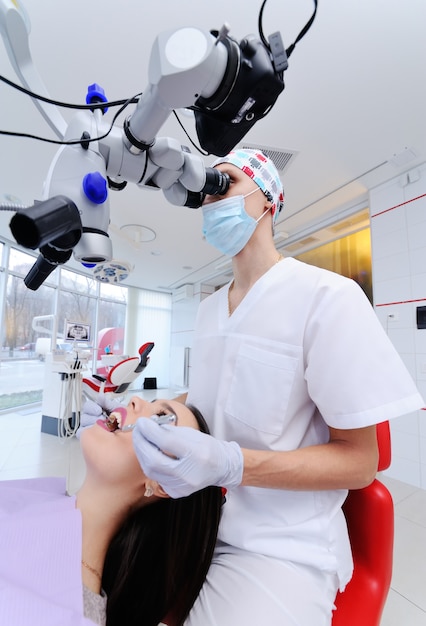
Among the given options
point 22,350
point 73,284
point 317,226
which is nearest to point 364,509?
point 317,226

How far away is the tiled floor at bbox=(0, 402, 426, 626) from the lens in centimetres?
123

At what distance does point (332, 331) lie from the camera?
65cm

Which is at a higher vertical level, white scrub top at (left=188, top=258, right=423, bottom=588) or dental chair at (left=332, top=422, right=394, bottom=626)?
white scrub top at (left=188, top=258, right=423, bottom=588)

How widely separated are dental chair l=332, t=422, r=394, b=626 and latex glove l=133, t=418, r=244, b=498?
41 cm

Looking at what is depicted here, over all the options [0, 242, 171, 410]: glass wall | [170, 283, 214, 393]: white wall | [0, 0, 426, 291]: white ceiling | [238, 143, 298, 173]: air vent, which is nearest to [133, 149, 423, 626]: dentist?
[0, 0, 426, 291]: white ceiling

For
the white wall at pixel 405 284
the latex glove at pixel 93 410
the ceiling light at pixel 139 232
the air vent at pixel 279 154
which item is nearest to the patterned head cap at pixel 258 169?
the latex glove at pixel 93 410

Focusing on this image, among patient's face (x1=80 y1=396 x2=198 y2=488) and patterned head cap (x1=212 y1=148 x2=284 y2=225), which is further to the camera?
patterned head cap (x1=212 y1=148 x2=284 y2=225)

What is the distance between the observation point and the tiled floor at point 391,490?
48.4 inches

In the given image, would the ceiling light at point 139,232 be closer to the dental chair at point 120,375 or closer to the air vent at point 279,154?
the dental chair at point 120,375

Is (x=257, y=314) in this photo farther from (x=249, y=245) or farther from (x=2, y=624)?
(x=2, y=624)

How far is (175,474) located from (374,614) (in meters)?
0.61

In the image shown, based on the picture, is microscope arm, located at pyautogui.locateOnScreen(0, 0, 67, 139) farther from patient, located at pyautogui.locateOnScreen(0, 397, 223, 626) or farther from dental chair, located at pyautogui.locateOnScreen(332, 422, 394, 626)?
dental chair, located at pyautogui.locateOnScreen(332, 422, 394, 626)

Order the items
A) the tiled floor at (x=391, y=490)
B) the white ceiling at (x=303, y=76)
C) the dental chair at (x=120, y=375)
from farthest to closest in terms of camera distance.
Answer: the dental chair at (x=120, y=375) → the white ceiling at (x=303, y=76) → the tiled floor at (x=391, y=490)

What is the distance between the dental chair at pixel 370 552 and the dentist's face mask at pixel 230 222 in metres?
0.66
